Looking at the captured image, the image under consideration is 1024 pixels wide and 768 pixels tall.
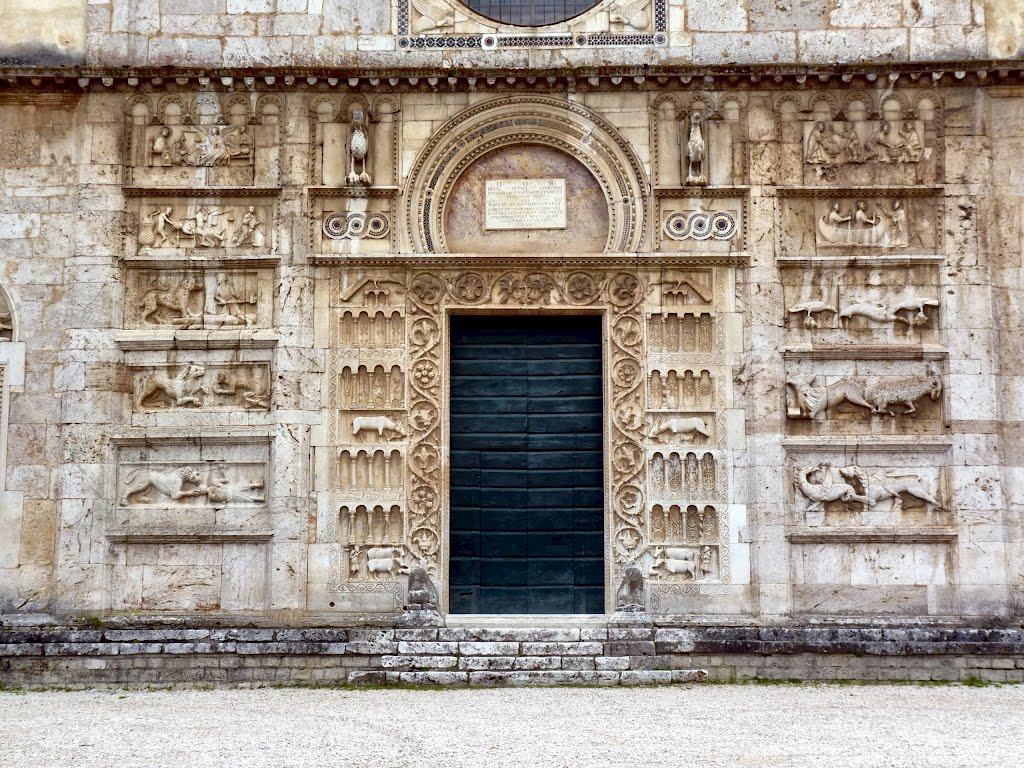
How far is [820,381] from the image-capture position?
560 inches

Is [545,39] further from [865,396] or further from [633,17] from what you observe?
[865,396]

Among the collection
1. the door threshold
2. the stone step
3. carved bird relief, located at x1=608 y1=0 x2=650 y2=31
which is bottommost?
the stone step

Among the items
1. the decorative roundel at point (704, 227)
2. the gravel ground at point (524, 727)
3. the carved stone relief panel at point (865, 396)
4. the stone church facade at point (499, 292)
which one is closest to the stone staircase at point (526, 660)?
the gravel ground at point (524, 727)

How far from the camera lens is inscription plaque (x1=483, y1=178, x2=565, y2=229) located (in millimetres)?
14727

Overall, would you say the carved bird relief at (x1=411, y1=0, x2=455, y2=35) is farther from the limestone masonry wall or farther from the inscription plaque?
the inscription plaque

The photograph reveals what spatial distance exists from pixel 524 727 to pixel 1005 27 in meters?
10.7

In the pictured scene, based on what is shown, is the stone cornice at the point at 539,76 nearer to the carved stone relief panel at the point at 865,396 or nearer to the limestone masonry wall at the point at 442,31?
the limestone masonry wall at the point at 442,31

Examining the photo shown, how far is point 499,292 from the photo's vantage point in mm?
14555

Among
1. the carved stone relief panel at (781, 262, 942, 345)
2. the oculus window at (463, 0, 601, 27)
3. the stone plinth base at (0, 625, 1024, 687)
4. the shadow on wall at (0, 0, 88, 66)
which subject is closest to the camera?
the stone plinth base at (0, 625, 1024, 687)

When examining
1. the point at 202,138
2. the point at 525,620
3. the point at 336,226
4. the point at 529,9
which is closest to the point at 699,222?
the point at 529,9

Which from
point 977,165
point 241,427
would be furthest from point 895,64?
point 241,427

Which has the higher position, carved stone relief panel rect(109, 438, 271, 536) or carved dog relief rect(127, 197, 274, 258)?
carved dog relief rect(127, 197, 274, 258)

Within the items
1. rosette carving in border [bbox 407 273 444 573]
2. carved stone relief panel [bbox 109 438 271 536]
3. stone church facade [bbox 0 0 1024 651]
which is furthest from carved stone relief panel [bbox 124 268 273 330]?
rosette carving in border [bbox 407 273 444 573]

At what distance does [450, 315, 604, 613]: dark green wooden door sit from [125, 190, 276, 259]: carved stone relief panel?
2.85 m
